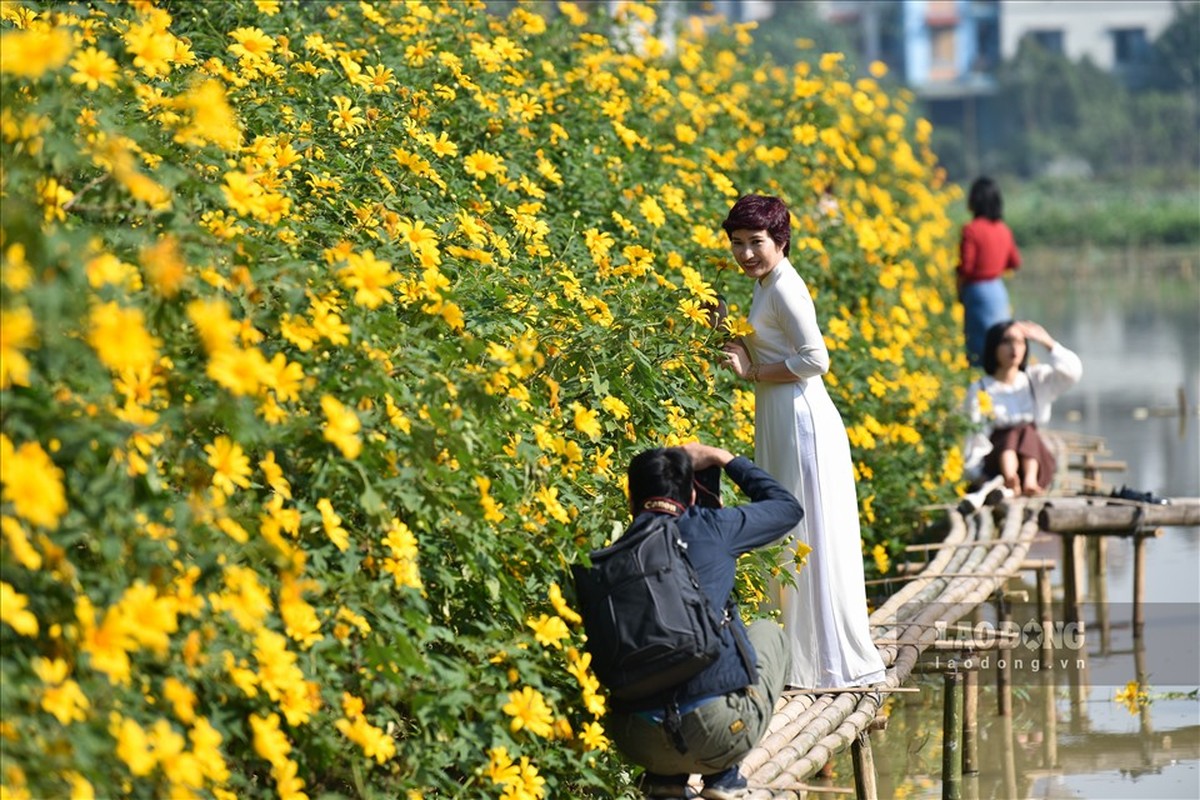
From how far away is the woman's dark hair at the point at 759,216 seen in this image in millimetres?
5434

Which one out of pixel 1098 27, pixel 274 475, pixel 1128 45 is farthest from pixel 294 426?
pixel 1128 45

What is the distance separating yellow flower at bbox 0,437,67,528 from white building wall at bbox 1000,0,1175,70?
82.1m

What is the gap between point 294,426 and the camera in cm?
377

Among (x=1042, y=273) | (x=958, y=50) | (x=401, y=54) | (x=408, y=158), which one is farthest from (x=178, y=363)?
(x=958, y=50)

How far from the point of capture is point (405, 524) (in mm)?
Result: 4168

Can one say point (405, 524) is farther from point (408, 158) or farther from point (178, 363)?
point (408, 158)

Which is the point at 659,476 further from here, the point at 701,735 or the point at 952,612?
the point at 952,612

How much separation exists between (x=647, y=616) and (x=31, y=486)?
5.30ft

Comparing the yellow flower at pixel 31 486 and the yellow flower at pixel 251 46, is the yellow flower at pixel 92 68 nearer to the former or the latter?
the yellow flower at pixel 31 486

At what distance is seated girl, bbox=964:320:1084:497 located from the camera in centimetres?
873

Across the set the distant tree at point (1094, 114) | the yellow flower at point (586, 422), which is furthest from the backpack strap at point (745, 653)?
the distant tree at point (1094, 114)

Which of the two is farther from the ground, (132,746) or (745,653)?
(132,746)

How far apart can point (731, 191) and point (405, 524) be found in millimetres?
3742

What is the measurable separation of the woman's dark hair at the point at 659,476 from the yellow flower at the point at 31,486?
5.39 ft
